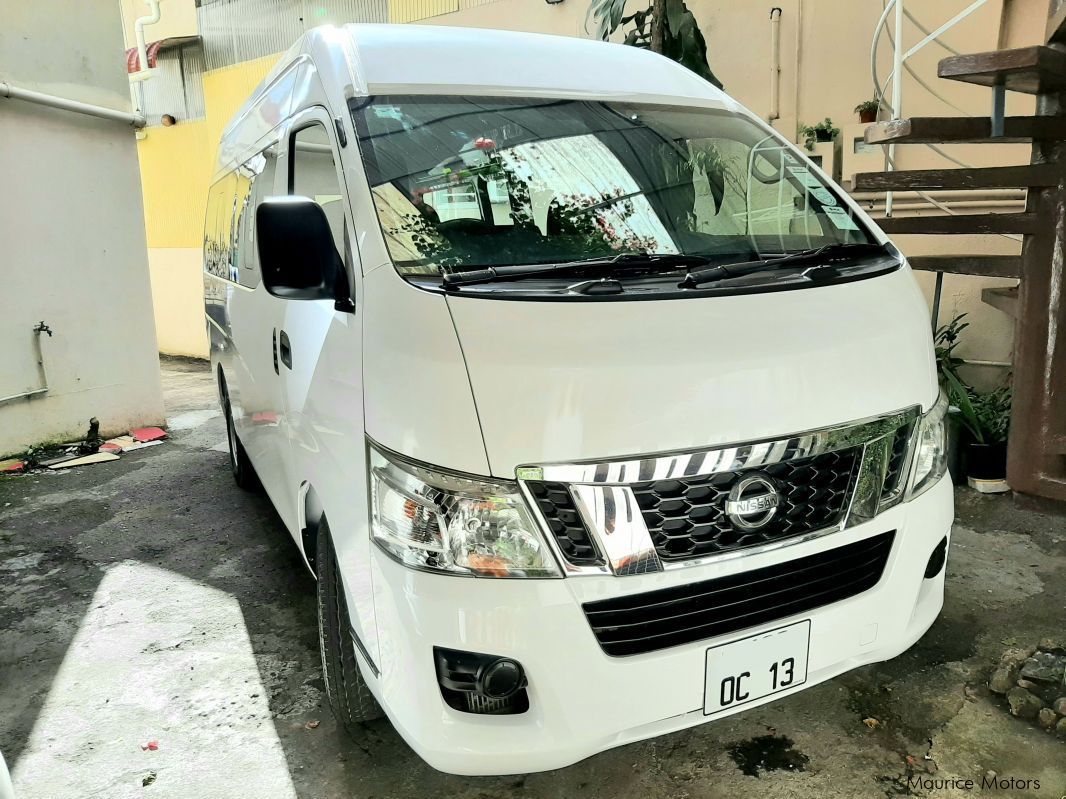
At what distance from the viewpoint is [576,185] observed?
2.25 meters

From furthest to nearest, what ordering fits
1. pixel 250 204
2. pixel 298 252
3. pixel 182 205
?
pixel 182 205 → pixel 250 204 → pixel 298 252

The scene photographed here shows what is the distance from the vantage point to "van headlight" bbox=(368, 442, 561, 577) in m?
1.60

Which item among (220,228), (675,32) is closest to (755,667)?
(220,228)

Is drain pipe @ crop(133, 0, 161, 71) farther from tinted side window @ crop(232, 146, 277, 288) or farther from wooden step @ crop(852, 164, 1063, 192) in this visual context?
wooden step @ crop(852, 164, 1063, 192)

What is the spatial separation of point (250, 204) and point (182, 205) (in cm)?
762

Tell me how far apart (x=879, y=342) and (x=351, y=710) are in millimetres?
1715

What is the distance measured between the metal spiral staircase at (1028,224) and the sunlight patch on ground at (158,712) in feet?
11.5

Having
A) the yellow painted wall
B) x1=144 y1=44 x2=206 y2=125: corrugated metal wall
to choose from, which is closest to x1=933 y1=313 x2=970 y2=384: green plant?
the yellow painted wall

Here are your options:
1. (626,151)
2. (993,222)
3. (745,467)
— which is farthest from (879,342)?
(993,222)

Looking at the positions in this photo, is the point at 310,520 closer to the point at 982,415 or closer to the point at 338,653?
the point at 338,653

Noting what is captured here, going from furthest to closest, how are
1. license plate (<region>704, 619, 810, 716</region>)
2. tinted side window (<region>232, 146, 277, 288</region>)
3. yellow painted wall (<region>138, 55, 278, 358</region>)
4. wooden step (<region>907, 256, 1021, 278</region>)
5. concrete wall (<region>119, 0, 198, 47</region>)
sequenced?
concrete wall (<region>119, 0, 198, 47</region>)
yellow painted wall (<region>138, 55, 278, 358</region>)
wooden step (<region>907, 256, 1021, 278</region>)
tinted side window (<region>232, 146, 277, 288</region>)
license plate (<region>704, 619, 810, 716</region>)

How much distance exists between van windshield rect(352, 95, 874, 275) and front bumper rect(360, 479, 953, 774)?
2.49 ft

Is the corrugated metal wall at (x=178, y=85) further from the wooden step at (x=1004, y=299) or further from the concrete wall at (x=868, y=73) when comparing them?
the wooden step at (x=1004, y=299)

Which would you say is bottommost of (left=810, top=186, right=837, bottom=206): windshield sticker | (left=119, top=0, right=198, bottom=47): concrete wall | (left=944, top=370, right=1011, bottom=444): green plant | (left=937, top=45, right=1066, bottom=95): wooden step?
(left=944, top=370, right=1011, bottom=444): green plant
